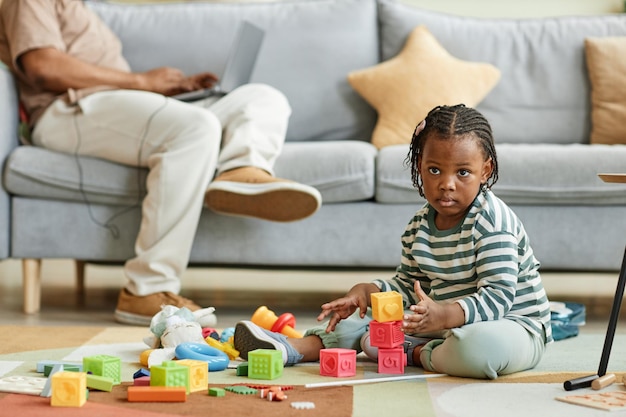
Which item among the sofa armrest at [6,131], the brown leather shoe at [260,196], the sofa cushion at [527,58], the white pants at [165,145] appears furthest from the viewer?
the sofa cushion at [527,58]

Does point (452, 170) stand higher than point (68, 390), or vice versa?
point (452, 170)

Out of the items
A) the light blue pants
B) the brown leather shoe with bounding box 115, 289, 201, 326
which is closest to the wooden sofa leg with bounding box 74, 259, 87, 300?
the brown leather shoe with bounding box 115, 289, 201, 326

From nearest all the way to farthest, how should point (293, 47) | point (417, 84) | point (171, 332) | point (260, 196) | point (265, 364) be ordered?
point (265, 364)
point (171, 332)
point (260, 196)
point (417, 84)
point (293, 47)

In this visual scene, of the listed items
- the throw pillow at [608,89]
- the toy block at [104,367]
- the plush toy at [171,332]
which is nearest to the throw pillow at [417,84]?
the throw pillow at [608,89]

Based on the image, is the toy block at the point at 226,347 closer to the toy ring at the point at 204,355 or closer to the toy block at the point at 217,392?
the toy ring at the point at 204,355

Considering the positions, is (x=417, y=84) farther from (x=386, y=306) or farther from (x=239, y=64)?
(x=386, y=306)

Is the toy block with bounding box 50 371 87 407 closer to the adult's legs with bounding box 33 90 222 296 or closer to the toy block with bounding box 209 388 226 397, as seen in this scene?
the toy block with bounding box 209 388 226 397

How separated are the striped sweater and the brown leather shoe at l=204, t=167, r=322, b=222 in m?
0.52

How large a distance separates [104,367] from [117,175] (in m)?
0.99

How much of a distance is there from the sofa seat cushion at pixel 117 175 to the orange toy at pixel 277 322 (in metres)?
0.54

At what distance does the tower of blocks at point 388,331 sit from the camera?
1.44 m

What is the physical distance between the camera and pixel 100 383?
132cm

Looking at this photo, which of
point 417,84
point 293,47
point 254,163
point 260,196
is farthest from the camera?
point 293,47

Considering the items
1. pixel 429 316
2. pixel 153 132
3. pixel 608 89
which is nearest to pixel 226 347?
pixel 429 316
